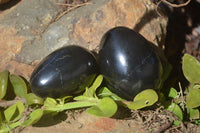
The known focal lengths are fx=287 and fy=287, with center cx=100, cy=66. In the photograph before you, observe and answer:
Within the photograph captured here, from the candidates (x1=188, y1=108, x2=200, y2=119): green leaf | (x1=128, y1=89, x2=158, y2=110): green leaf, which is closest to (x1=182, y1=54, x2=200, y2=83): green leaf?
(x1=188, y1=108, x2=200, y2=119): green leaf

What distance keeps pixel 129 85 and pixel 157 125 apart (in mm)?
208

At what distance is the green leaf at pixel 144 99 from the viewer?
115 centimetres

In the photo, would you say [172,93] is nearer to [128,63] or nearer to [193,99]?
[193,99]

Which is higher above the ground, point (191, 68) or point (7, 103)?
point (191, 68)

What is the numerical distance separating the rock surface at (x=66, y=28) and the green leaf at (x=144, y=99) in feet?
1.25

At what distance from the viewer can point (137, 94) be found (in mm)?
1205

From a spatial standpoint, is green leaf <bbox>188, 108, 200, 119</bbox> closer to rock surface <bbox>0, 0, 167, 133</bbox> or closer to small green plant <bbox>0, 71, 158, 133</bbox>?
small green plant <bbox>0, 71, 158, 133</bbox>

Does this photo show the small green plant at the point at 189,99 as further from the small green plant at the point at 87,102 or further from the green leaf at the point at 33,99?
the green leaf at the point at 33,99

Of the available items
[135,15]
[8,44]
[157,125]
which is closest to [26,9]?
[8,44]

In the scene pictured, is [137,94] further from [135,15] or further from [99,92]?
[135,15]

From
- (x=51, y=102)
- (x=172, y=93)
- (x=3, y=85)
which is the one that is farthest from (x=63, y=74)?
(x=172, y=93)

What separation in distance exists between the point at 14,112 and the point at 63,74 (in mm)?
286

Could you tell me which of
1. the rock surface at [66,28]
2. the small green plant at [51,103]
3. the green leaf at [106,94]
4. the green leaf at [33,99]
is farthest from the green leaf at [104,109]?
the rock surface at [66,28]

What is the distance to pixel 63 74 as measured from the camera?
1.19 m
